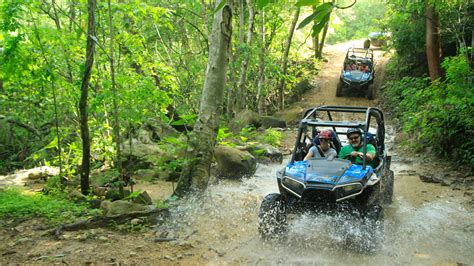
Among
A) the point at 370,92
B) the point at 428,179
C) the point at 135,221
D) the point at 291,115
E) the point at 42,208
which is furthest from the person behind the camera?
the point at 370,92

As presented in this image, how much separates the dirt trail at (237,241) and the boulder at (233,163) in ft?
6.57

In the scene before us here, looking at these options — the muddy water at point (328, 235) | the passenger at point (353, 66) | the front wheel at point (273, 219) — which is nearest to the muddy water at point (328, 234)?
the muddy water at point (328, 235)

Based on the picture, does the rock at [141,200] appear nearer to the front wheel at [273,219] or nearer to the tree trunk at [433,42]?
the front wheel at [273,219]

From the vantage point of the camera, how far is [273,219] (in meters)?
5.85

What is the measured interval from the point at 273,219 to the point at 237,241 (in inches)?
24.5

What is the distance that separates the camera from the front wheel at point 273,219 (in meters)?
5.84

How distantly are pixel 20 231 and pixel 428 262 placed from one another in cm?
539

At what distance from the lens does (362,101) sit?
20.5 meters

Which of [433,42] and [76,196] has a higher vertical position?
[433,42]

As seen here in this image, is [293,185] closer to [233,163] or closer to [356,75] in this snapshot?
[233,163]

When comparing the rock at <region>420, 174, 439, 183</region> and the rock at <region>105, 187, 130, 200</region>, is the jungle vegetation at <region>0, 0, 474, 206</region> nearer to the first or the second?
the rock at <region>105, 187, 130, 200</region>

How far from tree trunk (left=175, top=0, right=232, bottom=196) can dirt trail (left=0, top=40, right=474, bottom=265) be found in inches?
18.2

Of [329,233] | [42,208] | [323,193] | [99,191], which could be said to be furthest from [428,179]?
[42,208]

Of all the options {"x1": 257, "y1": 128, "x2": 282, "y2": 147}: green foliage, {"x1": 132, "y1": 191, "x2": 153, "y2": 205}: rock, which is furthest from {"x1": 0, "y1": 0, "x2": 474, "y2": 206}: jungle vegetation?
{"x1": 257, "y1": 128, "x2": 282, "y2": 147}: green foliage
